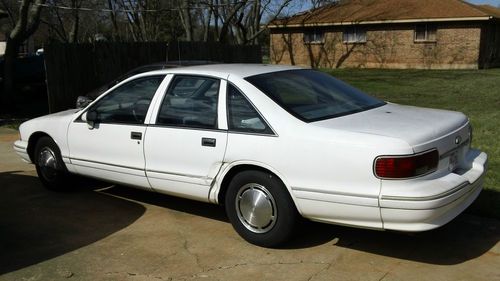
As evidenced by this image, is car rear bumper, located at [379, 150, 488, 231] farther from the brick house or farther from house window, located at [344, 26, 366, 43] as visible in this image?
house window, located at [344, 26, 366, 43]

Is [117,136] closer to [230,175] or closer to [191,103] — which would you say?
[191,103]

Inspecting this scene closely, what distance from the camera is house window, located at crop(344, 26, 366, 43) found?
3195cm

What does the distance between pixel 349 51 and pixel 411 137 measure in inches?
1160

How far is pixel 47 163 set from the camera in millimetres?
6297

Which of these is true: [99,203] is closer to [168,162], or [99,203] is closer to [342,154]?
[168,162]

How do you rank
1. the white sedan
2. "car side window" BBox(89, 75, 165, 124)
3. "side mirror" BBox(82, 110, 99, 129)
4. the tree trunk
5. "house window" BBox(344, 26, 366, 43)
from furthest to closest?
"house window" BBox(344, 26, 366, 43) → the tree trunk → "side mirror" BBox(82, 110, 99, 129) → "car side window" BBox(89, 75, 165, 124) → the white sedan

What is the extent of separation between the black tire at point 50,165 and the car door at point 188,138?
1.54m

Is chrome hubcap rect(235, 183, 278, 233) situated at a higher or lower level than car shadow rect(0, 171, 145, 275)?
higher

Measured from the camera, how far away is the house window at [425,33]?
29531mm

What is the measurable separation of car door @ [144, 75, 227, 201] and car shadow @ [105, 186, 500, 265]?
716 millimetres

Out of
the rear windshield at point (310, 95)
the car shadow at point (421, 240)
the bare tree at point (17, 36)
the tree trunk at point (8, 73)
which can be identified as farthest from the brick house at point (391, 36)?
the car shadow at point (421, 240)

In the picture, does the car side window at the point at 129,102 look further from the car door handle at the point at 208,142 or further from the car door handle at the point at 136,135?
the car door handle at the point at 208,142

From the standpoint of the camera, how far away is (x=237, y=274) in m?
4.13

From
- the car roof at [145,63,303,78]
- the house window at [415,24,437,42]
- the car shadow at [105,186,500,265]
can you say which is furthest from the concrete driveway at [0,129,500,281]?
the house window at [415,24,437,42]
